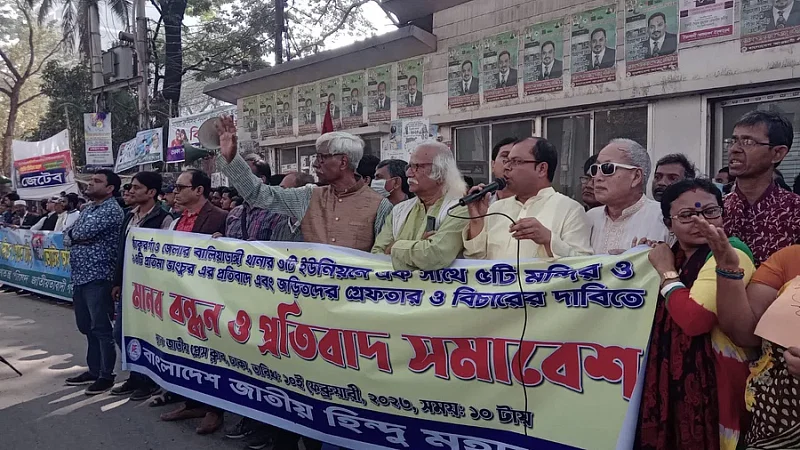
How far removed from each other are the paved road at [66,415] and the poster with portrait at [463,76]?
555cm

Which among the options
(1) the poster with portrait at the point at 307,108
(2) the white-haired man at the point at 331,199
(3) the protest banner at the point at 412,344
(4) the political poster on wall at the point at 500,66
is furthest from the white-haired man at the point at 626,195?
(1) the poster with portrait at the point at 307,108

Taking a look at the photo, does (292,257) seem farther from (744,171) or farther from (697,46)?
(697,46)

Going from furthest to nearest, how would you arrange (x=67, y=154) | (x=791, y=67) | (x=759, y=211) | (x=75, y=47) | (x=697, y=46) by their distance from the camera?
(x=75, y=47) → (x=67, y=154) → (x=697, y=46) → (x=791, y=67) → (x=759, y=211)

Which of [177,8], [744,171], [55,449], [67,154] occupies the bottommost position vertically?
[55,449]

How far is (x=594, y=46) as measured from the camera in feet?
24.1

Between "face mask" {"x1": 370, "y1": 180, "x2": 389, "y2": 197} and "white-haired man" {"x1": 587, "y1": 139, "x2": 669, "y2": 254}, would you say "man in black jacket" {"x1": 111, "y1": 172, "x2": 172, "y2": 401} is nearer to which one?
"face mask" {"x1": 370, "y1": 180, "x2": 389, "y2": 197}

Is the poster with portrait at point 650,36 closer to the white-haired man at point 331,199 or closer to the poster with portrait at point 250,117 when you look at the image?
the white-haired man at point 331,199

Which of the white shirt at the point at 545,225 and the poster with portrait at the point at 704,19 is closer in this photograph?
the white shirt at the point at 545,225

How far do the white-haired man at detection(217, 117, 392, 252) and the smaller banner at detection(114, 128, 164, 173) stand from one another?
10055 mm

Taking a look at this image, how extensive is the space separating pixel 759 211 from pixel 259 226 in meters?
2.93

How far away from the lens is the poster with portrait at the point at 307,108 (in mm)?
11938

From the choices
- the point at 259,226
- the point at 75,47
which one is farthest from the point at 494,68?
the point at 75,47

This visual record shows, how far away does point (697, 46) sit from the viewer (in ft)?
21.1

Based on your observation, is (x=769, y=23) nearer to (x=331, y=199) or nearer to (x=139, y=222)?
(x=331, y=199)
